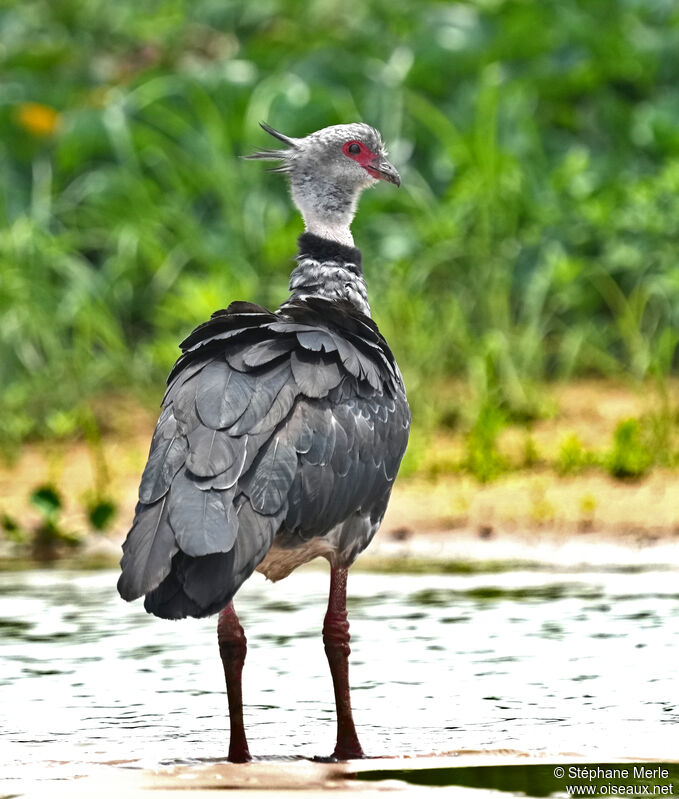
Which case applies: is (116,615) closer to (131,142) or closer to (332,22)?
→ (131,142)

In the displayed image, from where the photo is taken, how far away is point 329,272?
548 centimetres

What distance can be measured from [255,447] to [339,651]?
738 millimetres

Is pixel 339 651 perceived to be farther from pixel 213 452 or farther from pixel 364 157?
pixel 364 157

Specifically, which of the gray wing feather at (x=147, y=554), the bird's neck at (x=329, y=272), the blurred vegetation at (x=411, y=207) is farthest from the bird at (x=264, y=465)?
the blurred vegetation at (x=411, y=207)

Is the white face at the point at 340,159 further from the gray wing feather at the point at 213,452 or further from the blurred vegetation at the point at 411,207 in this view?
the blurred vegetation at the point at 411,207

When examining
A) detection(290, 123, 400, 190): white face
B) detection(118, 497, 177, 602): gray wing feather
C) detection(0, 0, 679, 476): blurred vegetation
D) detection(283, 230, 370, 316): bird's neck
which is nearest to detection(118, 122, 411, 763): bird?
detection(118, 497, 177, 602): gray wing feather

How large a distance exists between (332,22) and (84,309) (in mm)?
5474

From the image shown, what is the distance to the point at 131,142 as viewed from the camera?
1223cm

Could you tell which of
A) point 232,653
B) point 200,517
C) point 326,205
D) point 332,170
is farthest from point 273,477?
point 332,170

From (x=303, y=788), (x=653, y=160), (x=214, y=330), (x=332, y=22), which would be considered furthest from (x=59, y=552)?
(x=332, y=22)

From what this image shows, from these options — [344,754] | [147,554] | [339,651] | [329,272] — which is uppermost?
[329,272]

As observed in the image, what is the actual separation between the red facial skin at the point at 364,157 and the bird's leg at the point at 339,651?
148cm

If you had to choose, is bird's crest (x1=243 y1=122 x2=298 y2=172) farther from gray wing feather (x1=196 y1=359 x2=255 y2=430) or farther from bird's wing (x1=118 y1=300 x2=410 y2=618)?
gray wing feather (x1=196 y1=359 x2=255 y2=430)

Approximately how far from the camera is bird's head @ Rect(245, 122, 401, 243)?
18.9ft
